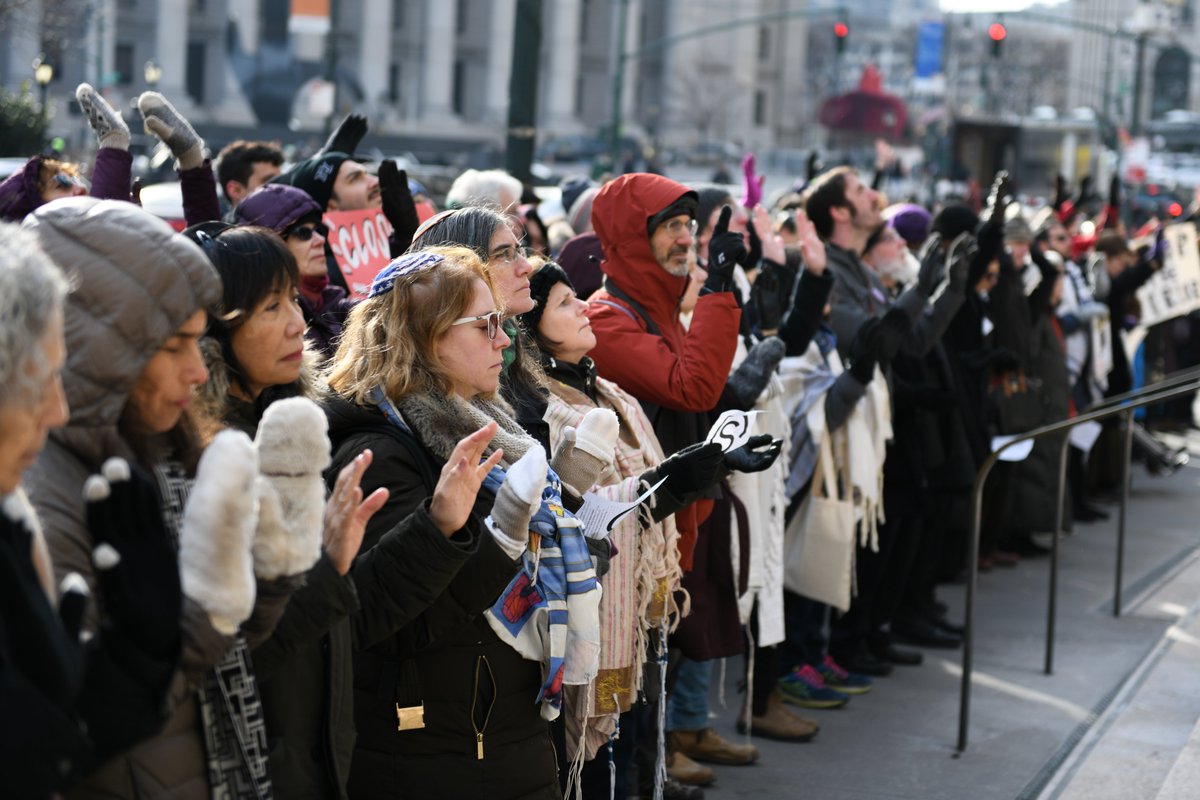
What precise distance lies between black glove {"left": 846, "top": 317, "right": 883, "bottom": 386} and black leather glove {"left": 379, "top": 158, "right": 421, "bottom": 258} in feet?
6.59

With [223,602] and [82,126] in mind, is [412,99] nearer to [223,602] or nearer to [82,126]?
[82,126]

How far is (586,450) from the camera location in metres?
4.30

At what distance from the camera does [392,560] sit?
11.3 feet

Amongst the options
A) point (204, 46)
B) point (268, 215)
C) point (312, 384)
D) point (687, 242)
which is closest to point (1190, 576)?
point (687, 242)

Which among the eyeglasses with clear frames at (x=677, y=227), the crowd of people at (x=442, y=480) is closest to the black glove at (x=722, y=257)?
the crowd of people at (x=442, y=480)

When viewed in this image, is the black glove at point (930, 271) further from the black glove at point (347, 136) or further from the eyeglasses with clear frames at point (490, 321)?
the eyeglasses with clear frames at point (490, 321)

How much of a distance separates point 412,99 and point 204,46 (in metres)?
12.7

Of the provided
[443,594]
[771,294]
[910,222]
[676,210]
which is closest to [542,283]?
[676,210]

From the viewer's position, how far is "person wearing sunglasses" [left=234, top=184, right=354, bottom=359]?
5.40m

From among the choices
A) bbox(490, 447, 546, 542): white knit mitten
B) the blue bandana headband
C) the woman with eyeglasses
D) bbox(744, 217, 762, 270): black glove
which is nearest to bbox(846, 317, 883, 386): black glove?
bbox(744, 217, 762, 270): black glove

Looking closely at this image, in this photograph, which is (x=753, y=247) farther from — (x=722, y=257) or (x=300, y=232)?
(x=300, y=232)

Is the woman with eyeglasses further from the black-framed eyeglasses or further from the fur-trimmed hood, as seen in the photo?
the black-framed eyeglasses

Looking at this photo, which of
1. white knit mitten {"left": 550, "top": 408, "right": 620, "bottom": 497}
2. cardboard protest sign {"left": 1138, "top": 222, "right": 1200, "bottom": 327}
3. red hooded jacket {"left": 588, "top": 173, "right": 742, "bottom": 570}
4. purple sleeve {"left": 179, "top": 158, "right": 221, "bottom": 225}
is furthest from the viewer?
cardboard protest sign {"left": 1138, "top": 222, "right": 1200, "bottom": 327}

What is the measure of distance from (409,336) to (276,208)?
1707 mm
